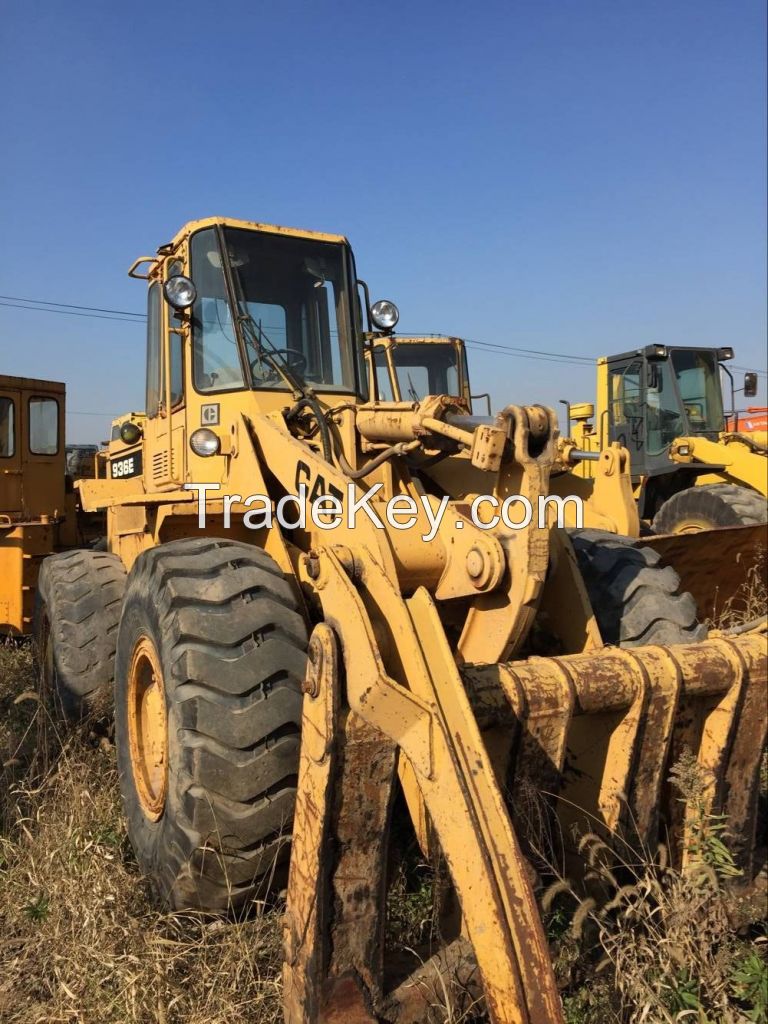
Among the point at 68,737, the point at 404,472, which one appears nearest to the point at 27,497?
the point at 68,737

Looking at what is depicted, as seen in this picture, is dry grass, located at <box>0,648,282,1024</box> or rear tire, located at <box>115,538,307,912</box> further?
rear tire, located at <box>115,538,307,912</box>

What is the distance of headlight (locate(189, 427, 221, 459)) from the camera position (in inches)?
166

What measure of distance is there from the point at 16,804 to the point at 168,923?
1409mm

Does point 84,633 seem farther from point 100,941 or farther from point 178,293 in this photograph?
point 100,941

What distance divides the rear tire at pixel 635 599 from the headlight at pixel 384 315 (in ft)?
6.50

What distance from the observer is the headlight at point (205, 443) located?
4.23m

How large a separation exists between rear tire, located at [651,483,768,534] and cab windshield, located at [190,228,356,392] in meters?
5.11

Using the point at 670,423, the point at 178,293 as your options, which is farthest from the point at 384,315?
the point at 670,423

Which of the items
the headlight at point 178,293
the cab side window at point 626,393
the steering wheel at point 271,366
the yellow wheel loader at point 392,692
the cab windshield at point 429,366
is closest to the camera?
the yellow wheel loader at point 392,692

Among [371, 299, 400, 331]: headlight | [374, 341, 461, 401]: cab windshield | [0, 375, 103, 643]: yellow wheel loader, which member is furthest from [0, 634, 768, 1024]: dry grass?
[374, 341, 461, 401]: cab windshield

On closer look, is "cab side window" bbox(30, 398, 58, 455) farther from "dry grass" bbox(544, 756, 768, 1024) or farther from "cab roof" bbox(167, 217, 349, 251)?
"dry grass" bbox(544, 756, 768, 1024)

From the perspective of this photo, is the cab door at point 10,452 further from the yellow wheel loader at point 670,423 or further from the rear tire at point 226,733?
the yellow wheel loader at point 670,423

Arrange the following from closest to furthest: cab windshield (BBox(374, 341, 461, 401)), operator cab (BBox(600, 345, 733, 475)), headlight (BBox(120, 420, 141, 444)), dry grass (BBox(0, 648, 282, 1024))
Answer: dry grass (BBox(0, 648, 282, 1024))
headlight (BBox(120, 420, 141, 444))
operator cab (BBox(600, 345, 733, 475))
cab windshield (BBox(374, 341, 461, 401))
